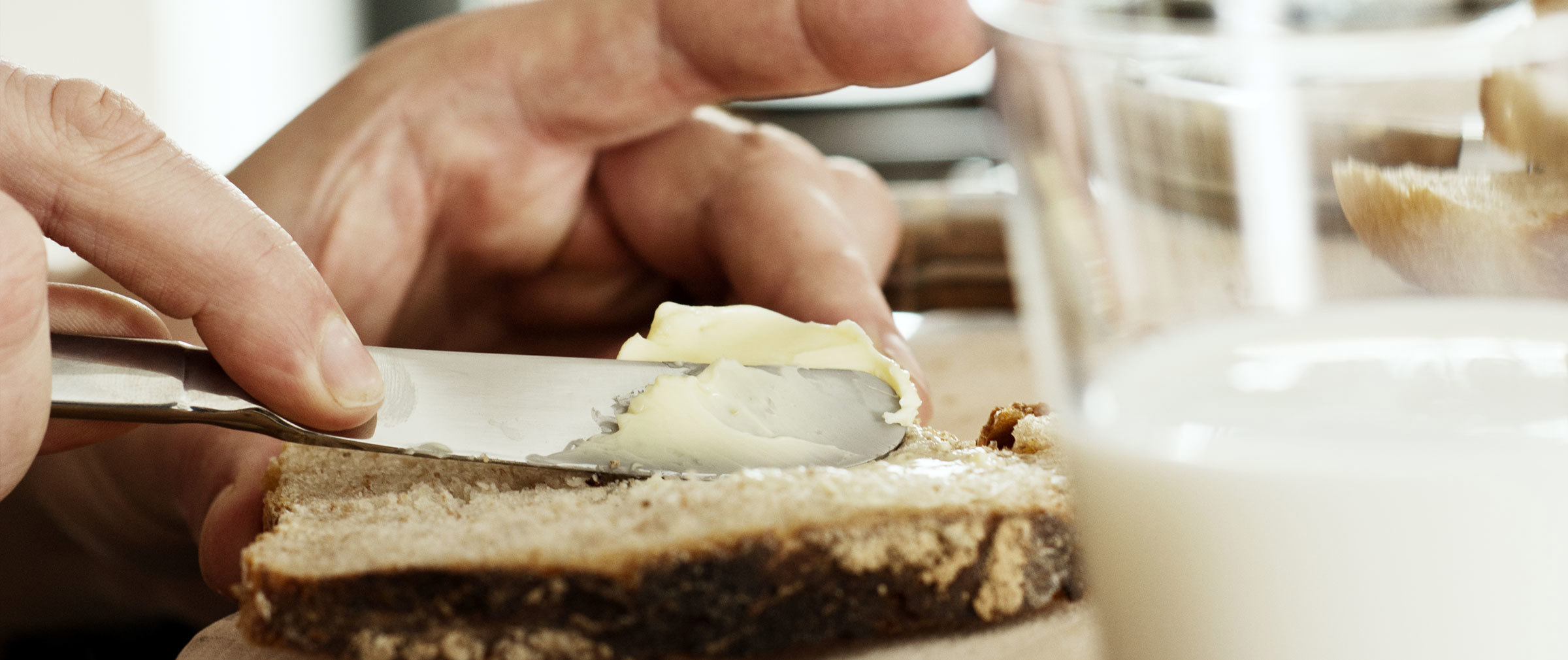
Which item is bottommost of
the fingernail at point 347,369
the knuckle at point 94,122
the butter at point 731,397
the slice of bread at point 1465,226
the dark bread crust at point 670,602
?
the dark bread crust at point 670,602

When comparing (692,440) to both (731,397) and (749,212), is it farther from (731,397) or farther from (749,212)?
(749,212)

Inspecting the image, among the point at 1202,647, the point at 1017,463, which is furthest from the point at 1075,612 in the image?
the point at 1202,647

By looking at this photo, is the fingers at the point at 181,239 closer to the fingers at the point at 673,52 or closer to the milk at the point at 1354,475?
the milk at the point at 1354,475

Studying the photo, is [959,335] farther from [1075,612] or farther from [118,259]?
[118,259]

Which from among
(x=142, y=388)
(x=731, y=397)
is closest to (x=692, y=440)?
(x=731, y=397)

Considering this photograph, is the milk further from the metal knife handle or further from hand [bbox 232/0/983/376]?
hand [bbox 232/0/983/376]

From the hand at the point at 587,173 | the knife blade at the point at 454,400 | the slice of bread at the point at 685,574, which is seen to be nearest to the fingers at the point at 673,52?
the hand at the point at 587,173

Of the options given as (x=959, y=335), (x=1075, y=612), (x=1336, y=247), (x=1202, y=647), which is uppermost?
(x=1336, y=247)
